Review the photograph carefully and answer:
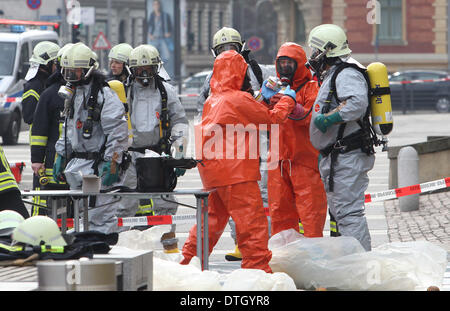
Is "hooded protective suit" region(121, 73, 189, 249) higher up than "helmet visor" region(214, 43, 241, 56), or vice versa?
"helmet visor" region(214, 43, 241, 56)

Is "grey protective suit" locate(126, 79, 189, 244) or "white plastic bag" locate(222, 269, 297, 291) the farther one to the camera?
"grey protective suit" locate(126, 79, 189, 244)

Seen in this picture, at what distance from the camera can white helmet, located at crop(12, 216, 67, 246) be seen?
606cm

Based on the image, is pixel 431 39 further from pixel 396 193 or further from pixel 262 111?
pixel 262 111

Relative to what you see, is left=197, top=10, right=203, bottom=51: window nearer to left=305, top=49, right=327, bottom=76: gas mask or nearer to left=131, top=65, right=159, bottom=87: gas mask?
left=131, top=65, right=159, bottom=87: gas mask

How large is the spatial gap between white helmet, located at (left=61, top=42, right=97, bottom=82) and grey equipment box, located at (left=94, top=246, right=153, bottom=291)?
280cm

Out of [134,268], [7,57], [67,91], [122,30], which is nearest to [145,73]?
[67,91]

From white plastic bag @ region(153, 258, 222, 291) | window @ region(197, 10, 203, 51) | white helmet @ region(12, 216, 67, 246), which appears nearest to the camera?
white helmet @ region(12, 216, 67, 246)

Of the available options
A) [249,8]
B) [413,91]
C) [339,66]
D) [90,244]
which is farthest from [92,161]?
[249,8]

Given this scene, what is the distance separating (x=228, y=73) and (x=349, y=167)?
3.86 ft

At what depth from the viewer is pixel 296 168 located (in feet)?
28.2

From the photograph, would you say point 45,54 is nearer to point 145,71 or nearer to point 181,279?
point 145,71

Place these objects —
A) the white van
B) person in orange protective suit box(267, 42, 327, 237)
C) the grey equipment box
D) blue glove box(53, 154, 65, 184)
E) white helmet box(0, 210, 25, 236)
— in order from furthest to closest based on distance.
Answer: the white van < blue glove box(53, 154, 65, 184) < person in orange protective suit box(267, 42, 327, 237) < white helmet box(0, 210, 25, 236) < the grey equipment box

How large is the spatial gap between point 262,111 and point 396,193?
4.40 meters

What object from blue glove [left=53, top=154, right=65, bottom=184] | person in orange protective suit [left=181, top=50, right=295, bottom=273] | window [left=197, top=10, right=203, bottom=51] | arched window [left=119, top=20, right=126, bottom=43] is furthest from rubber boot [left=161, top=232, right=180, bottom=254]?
window [left=197, top=10, right=203, bottom=51]
